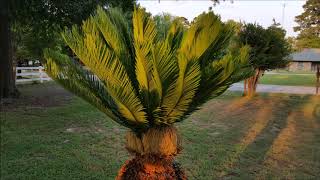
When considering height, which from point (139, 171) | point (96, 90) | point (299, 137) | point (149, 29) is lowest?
point (299, 137)

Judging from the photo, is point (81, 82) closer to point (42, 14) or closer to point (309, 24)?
point (42, 14)

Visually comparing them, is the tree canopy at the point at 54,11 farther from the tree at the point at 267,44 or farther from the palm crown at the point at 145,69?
the palm crown at the point at 145,69

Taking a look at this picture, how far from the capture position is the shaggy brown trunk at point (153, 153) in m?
2.89

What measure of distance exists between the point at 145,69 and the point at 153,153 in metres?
0.66

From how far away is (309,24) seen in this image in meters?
30.4

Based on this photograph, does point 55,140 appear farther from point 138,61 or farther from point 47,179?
point 138,61

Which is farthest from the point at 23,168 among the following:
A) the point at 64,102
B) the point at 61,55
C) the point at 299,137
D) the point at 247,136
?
the point at 64,102

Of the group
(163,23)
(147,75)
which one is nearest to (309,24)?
(163,23)

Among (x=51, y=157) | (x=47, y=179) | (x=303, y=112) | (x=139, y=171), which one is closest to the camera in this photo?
(x=139, y=171)

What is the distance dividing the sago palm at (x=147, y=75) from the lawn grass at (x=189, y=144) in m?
3.31

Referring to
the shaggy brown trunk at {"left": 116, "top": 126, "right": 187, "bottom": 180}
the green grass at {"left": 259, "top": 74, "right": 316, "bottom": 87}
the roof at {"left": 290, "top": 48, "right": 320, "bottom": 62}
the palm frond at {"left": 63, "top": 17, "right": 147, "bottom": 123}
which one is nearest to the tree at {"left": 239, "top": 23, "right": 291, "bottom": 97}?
the roof at {"left": 290, "top": 48, "right": 320, "bottom": 62}

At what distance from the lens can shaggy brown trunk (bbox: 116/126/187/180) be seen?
2.89m

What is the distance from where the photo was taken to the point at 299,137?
9.55 metres

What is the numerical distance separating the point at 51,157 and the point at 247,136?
494cm
